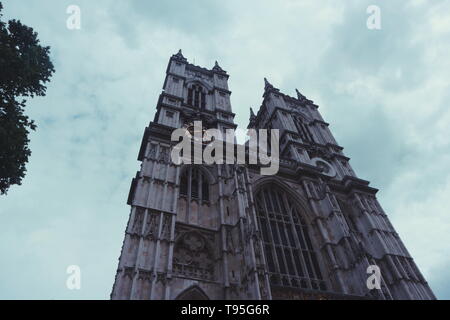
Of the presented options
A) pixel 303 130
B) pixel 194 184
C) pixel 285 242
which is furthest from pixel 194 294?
pixel 303 130

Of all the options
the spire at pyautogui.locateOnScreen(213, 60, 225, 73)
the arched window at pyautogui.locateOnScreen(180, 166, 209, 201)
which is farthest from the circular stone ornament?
the spire at pyautogui.locateOnScreen(213, 60, 225, 73)

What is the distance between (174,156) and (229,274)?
820 centimetres

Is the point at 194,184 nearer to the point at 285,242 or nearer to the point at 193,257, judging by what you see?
the point at 193,257

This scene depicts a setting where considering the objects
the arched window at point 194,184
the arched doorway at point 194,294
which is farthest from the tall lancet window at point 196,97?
the arched doorway at point 194,294

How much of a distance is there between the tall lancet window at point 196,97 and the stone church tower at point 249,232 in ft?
5.77

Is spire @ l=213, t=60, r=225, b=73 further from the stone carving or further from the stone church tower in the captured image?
the stone carving

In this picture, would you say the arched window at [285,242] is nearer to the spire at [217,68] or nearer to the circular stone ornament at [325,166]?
the circular stone ornament at [325,166]

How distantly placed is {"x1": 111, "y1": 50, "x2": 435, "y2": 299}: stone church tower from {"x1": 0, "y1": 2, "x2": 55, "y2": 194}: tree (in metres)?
5.38

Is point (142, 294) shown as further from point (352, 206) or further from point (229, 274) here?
point (352, 206)

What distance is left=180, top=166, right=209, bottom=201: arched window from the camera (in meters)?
19.4

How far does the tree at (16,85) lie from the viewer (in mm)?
13930

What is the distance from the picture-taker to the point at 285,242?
19219 millimetres

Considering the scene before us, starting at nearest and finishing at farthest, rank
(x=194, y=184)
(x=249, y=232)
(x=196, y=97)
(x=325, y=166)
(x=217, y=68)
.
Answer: (x=249, y=232), (x=194, y=184), (x=325, y=166), (x=196, y=97), (x=217, y=68)

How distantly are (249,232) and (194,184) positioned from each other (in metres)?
6.23
